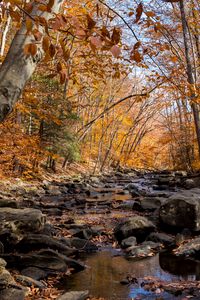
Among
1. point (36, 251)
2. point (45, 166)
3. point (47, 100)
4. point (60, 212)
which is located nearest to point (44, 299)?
point (36, 251)

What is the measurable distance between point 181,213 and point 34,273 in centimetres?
387

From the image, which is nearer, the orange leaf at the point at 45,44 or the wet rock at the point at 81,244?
the orange leaf at the point at 45,44

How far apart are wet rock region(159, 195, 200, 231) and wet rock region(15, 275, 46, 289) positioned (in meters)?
3.92

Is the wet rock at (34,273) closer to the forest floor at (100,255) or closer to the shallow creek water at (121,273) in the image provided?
the forest floor at (100,255)

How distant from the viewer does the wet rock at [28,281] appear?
13.7 ft

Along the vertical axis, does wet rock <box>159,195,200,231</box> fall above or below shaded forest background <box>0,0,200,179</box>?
below

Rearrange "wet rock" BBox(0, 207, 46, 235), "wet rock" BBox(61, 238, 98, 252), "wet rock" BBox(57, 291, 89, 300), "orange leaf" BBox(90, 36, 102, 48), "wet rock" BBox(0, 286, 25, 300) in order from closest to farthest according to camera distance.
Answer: "orange leaf" BBox(90, 36, 102, 48) < "wet rock" BBox(0, 286, 25, 300) < "wet rock" BBox(57, 291, 89, 300) < "wet rock" BBox(0, 207, 46, 235) < "wet rock" BBox(61, 238, 98, 252)

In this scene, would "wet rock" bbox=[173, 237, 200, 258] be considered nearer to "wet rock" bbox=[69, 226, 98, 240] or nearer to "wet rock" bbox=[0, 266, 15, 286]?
"wet rock" bbox=[69, 226, 98, 240]

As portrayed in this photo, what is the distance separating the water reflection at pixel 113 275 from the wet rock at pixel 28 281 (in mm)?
309

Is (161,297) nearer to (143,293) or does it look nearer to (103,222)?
(143,293)

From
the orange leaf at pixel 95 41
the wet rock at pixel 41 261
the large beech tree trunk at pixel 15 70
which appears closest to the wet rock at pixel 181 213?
the wet rock at pixel 41 261

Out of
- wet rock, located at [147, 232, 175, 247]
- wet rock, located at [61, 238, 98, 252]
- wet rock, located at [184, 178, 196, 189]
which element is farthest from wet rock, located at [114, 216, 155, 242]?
wet rock, located at [184, 178, 196, 189]

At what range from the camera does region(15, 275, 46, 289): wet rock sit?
417 cm

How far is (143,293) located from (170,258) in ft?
4.91
